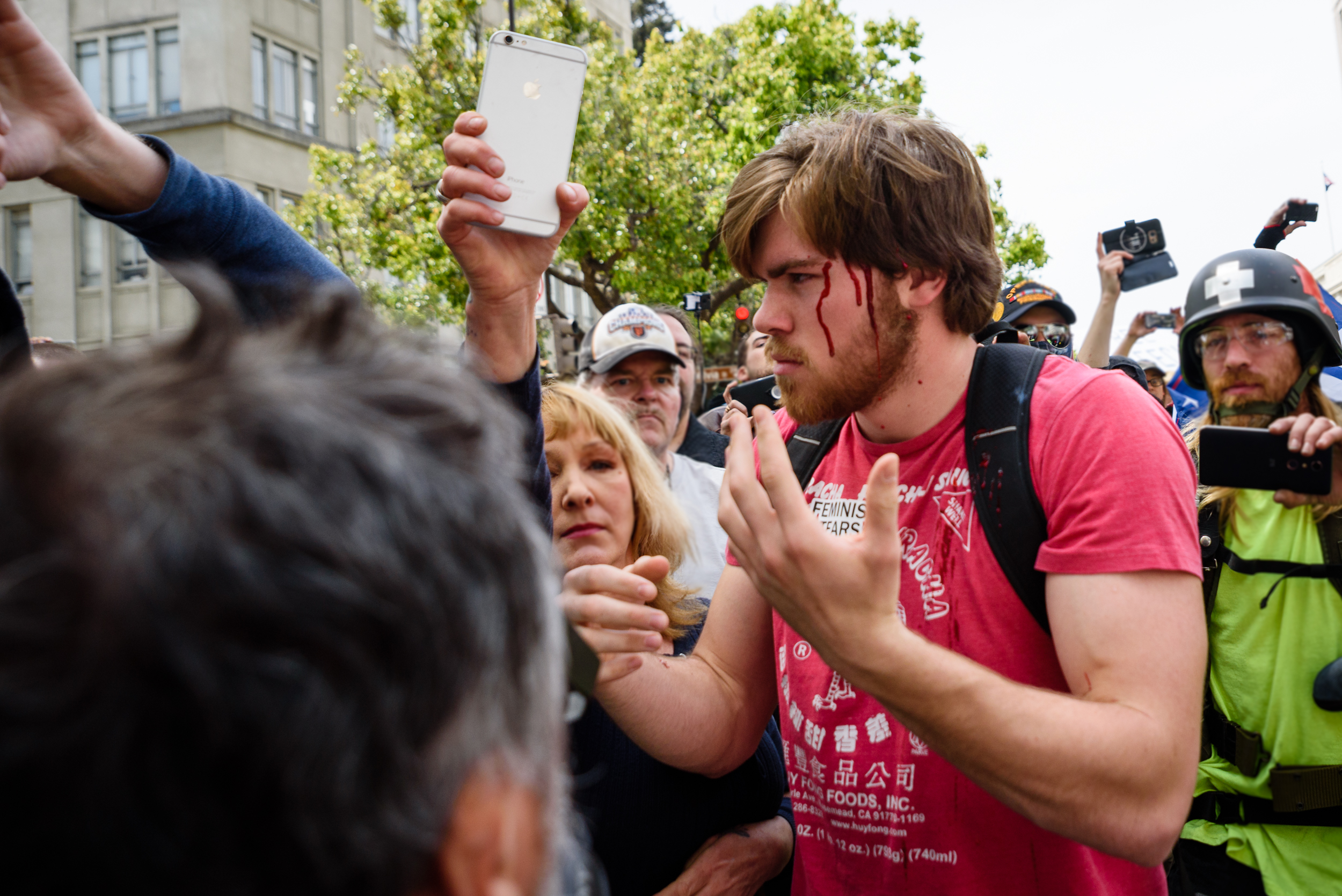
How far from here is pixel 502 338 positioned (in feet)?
5.64

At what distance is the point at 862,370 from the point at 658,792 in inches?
41.3

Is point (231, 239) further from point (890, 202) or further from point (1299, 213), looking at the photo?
point (1299, 213)

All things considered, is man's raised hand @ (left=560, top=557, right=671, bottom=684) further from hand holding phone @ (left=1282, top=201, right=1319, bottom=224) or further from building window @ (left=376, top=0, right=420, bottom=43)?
building window @ (left=376, top=0, right=420, bottom=43)

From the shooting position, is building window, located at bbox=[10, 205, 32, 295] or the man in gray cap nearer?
the man in gray cap

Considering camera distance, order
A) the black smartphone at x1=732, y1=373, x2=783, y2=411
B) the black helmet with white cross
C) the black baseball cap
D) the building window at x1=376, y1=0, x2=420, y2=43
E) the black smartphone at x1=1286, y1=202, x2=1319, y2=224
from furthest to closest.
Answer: the building window at x1=376, y1=0, x2=420, y2=43 → the black baseball cap → the black smartphone at x1=1286, y1=202, x2=1319, y2=224 → the black smartphone at x1=732, y1=373, x2=783, y2=411 → the black helmet with white cross

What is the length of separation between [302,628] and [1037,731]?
3.90ft

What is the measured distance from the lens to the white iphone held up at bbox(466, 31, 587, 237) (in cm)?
174

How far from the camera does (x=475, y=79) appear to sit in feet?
47.1

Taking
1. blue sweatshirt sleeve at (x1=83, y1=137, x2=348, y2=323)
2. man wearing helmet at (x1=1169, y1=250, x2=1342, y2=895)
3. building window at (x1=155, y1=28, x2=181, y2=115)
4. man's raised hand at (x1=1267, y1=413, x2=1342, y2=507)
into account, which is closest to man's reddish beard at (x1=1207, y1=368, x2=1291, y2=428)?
man wearing helmet at (x1=1169, y1=250, x2=1342, y2=895)

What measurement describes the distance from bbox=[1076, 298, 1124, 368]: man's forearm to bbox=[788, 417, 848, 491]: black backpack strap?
2.50m

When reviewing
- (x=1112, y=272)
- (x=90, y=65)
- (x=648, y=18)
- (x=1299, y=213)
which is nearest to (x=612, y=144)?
(x=1112, y=272)

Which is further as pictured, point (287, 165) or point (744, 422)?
point (287, 165)

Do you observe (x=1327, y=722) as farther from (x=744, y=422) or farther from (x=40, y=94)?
(x=40, y=94)

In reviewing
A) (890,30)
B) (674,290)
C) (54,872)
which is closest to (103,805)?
(54,872)
